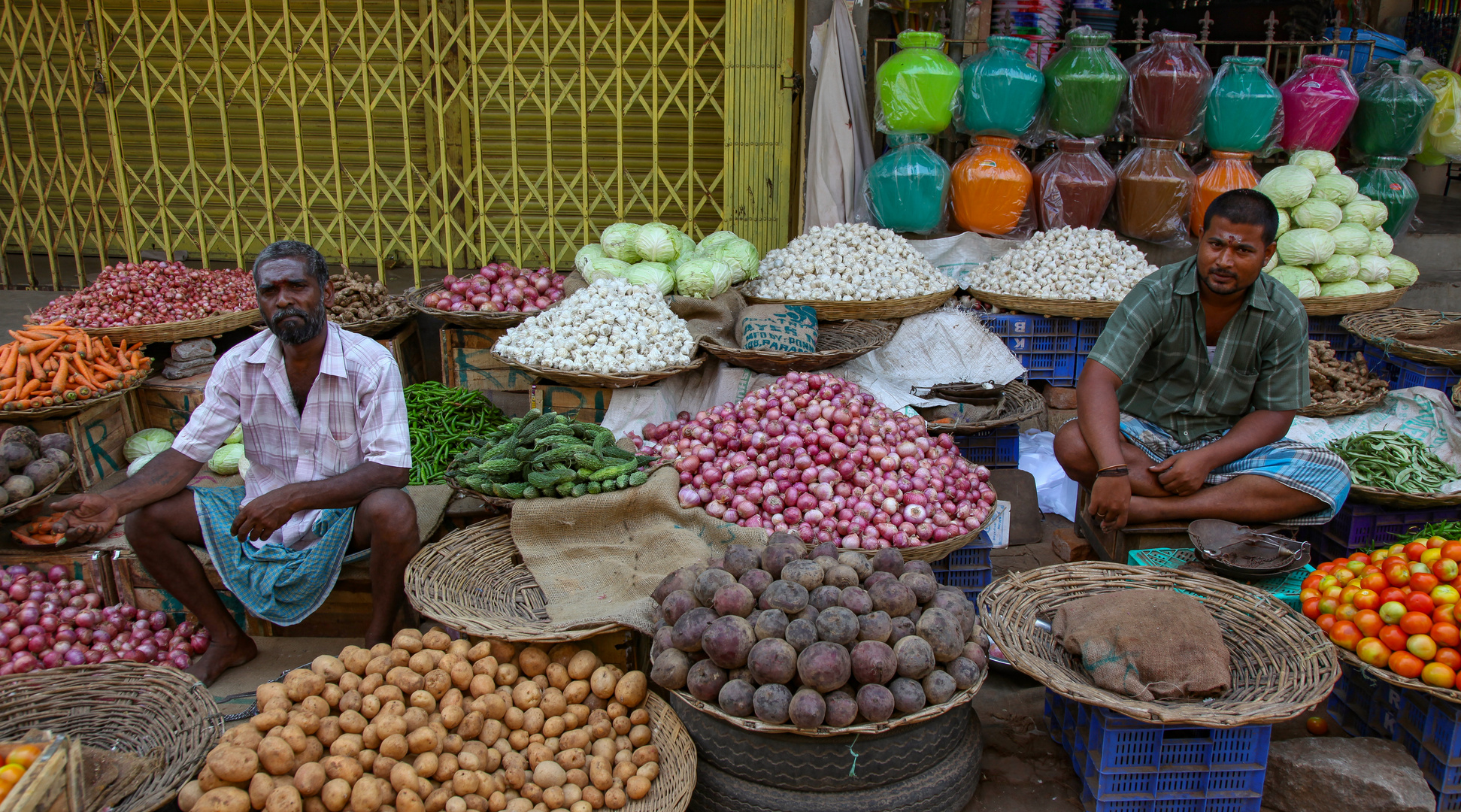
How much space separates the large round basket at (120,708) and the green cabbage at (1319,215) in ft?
Result: 18.0

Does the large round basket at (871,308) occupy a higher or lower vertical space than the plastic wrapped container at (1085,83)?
lower

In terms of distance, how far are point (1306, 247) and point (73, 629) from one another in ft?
19.0

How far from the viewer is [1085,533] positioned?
3.73m

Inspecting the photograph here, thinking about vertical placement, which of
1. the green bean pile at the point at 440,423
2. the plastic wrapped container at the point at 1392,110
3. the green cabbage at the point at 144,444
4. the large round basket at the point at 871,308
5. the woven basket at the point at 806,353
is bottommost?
the green cabbage at the point at 144,444

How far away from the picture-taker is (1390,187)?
5.36m

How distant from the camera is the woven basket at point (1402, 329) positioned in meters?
4.16

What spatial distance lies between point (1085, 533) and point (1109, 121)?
8.73 ft

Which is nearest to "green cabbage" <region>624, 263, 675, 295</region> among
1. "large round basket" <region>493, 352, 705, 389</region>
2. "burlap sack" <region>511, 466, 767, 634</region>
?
"large round basket" <region>493, 352, 705, 389</region>

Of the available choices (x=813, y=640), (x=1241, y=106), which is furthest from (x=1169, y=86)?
(x=813, y=640)

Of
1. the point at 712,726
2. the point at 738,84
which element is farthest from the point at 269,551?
the point at 738,84

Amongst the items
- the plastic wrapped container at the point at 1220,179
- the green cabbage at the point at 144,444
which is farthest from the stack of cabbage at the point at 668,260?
the plastic wrapped container at the point at 1220,179

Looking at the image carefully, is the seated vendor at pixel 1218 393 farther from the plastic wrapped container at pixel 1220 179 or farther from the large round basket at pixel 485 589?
the plastic wrapped container at pixel 1220 179

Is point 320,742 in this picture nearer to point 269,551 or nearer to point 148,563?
point 269,551

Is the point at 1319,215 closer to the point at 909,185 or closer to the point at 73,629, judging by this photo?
the point at 909,185
